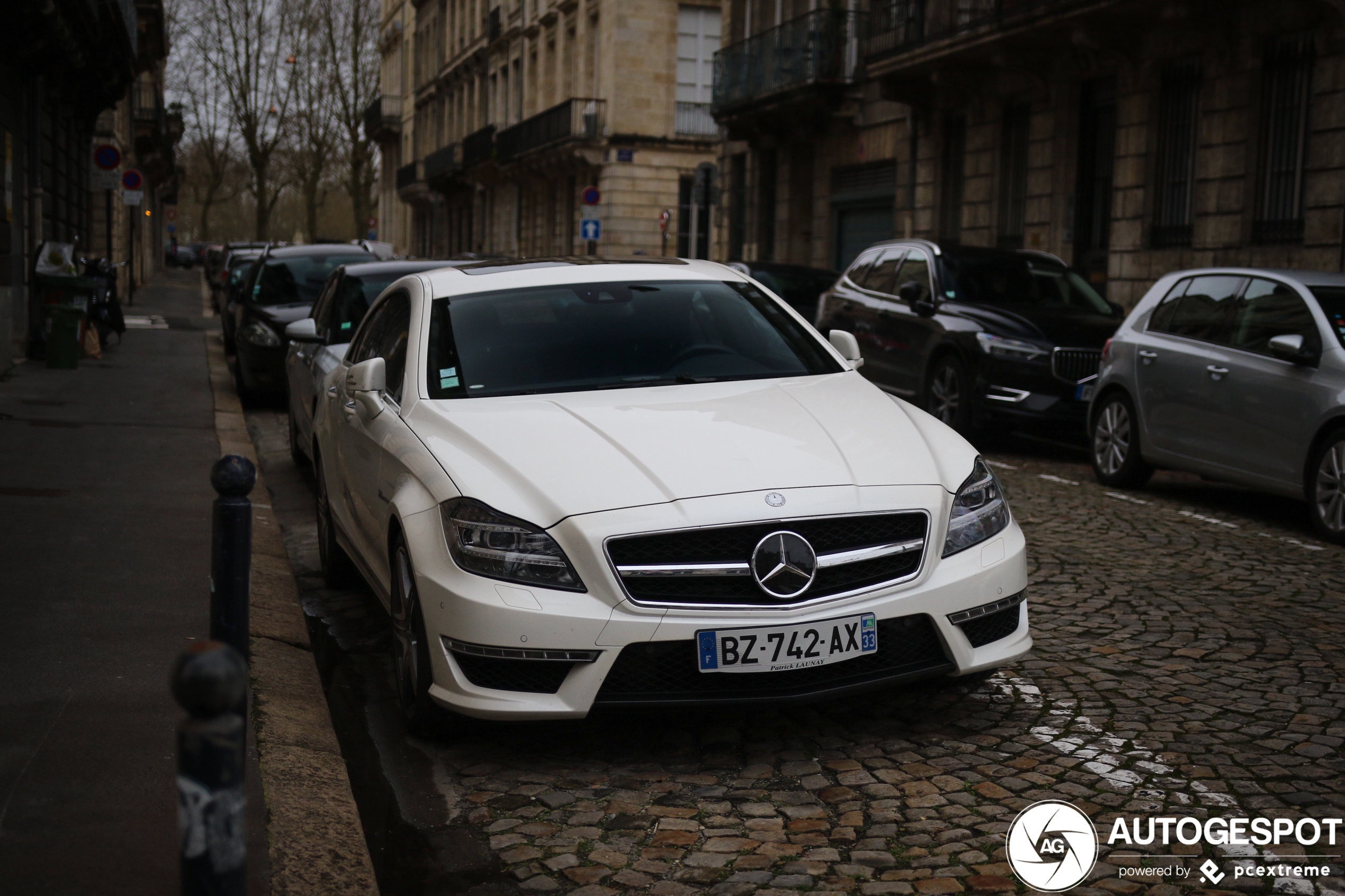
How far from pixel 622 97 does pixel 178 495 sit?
36.0m

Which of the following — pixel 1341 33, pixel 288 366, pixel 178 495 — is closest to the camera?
pixel 178 495

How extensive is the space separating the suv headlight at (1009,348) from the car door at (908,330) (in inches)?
23.0

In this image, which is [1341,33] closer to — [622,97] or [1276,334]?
[1276,334]

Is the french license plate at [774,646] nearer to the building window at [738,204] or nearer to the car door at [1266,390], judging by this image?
the car door at [1266,390]

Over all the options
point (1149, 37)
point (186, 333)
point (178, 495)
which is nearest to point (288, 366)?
point (178, 495)

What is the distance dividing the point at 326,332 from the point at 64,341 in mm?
8538

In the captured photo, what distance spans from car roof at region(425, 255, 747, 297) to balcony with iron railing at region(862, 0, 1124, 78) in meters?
13.5

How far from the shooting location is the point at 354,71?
70688mm

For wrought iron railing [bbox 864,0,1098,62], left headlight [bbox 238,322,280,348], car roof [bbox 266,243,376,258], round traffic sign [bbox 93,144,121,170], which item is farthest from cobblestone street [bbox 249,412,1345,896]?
round traffic sign [bbox 93,144,121,170]

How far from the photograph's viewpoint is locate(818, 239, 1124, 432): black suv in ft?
39.8

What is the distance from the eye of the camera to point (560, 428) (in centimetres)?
488

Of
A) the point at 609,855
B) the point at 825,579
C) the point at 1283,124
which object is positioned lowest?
the point at 609,855

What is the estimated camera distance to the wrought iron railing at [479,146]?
5444 centimetres

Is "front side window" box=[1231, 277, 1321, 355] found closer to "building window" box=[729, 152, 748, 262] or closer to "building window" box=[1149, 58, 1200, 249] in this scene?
"building window" box=[1149, 58, 1200, 249]
